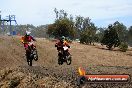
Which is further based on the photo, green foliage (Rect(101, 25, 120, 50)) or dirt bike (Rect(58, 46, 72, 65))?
green foliage (Rect(101, 25, 120, 50))

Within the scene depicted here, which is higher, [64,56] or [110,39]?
[64,56]

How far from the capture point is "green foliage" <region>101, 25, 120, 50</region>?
7581cm

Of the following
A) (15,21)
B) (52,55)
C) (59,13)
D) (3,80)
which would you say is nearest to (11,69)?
(3,80)

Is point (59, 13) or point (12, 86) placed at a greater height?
point (59, 13)

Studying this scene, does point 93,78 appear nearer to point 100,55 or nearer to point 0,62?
point 0,62

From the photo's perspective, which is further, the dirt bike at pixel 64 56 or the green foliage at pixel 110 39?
the green foliage at pixel 110 39

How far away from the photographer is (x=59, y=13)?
5408 inches

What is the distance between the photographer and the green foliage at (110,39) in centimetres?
7581

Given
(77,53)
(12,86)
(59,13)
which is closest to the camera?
(12,86)

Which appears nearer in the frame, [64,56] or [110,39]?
[64,56]

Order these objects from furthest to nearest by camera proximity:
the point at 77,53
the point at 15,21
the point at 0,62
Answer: the point at 15,21
the point at 77,53
the point at 0,62

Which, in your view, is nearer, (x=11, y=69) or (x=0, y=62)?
(x=11, y=69)

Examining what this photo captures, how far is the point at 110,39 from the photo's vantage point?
76000 millimetres

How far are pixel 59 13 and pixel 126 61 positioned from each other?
277 feet
